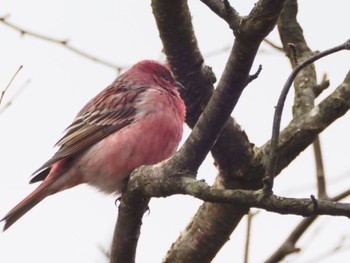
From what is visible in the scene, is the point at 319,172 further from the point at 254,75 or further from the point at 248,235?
the point at 254,75

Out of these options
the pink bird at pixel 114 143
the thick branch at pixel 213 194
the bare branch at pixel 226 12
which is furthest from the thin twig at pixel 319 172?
the bare branch at pixel 226 12

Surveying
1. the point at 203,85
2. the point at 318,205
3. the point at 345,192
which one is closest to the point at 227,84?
the point at 318,205

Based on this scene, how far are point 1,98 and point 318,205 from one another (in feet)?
11.0

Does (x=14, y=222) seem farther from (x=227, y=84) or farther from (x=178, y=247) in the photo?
(x=227, y=84)

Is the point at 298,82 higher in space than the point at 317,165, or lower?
higher

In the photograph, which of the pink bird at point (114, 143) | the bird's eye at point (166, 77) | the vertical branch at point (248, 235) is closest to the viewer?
the vertical branch at point (248, 235)

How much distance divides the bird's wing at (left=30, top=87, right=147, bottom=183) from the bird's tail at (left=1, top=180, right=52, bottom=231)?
0.72 ft

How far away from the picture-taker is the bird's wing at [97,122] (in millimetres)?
8320

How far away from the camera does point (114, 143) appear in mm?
8117

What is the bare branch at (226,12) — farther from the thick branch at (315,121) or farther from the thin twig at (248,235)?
the thin twig at (248,235)

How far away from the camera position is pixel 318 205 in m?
4.04

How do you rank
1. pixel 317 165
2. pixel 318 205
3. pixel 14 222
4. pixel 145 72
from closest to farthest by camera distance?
1. pixel 318 205
2. pixel 317 165
3. pixel 14 222
4. pixel 145 72

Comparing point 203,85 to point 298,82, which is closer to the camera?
point 203,85

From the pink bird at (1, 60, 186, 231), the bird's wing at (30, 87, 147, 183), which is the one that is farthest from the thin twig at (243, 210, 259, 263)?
the bird's wing at (30, 87, 147, 183)
